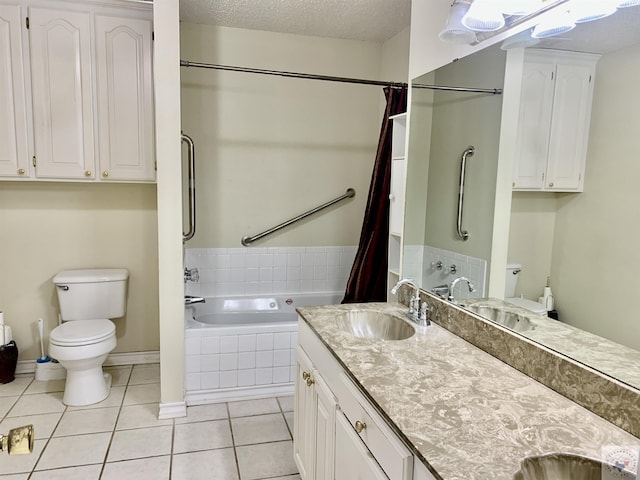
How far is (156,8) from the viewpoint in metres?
2.39

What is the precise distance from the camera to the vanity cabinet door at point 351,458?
1.24 m

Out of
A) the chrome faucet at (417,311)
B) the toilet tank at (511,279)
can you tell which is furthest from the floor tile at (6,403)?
the toilet tank at (511,279)

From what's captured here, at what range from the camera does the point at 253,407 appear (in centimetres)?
285

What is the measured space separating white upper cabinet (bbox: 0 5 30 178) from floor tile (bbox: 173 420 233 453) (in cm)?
190

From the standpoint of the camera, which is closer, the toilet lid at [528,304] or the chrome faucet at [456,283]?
the toilet lid at [528,304]

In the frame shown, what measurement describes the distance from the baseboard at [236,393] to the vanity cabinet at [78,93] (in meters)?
1.50

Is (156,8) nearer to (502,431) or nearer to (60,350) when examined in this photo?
(60,350)

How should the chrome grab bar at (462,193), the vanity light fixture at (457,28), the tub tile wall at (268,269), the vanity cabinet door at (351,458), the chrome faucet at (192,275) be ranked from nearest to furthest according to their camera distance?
the vanity cabinet door at (351,458) → the vanity light fixture at (457,28) → the chrome grab bar at (462,193) → the chrome faucet at (192,275) → the tub tile wall at (268,269)

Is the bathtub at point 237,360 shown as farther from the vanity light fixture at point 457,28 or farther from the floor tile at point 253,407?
the vanity light fixture at point 457,28

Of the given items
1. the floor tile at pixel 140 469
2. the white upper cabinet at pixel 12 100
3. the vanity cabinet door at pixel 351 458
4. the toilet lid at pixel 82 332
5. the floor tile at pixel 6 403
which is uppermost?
the white upper cabinet at pixel 12 100

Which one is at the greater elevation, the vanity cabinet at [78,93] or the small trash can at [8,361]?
the vanity cabinet at [78,93]

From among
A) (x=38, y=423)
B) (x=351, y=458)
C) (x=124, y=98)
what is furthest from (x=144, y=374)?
(x=351, y=458)

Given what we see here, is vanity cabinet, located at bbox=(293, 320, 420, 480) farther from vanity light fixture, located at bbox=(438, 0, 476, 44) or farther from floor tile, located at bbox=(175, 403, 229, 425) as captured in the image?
vanity light fixture, located at bbox=(438, 0, 476, 44)

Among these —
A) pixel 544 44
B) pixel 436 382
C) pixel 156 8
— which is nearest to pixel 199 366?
pixel 436 382
